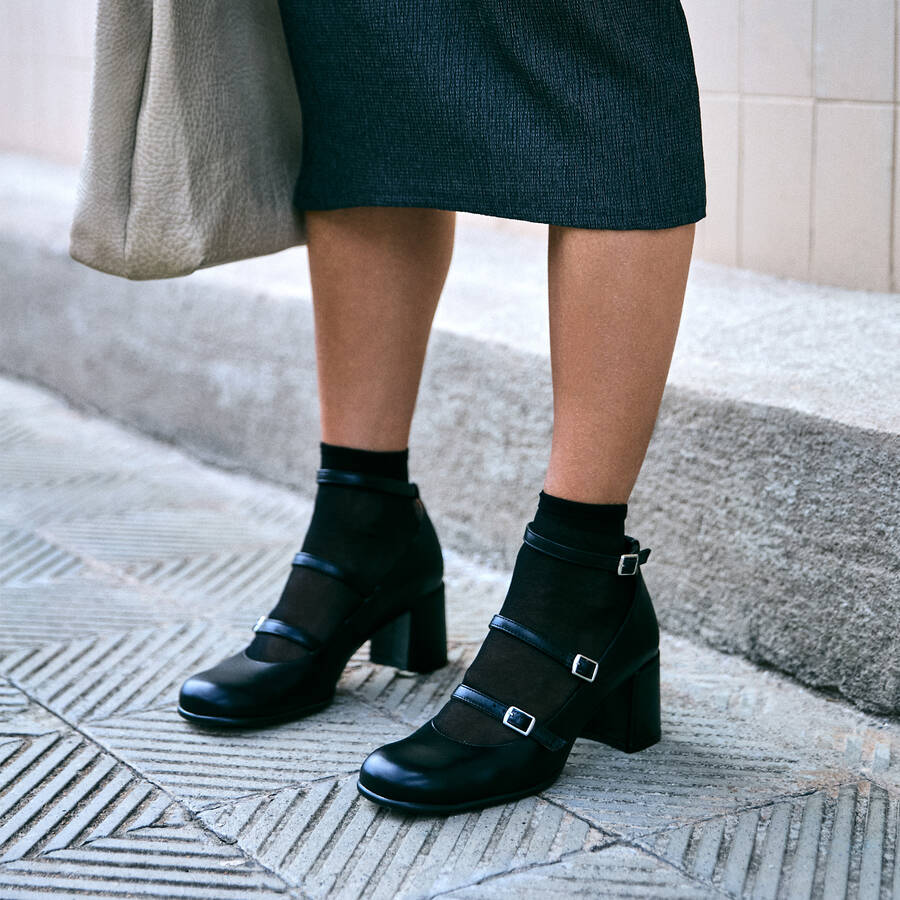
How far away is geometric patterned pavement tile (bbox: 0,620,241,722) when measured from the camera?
1554 millimetres

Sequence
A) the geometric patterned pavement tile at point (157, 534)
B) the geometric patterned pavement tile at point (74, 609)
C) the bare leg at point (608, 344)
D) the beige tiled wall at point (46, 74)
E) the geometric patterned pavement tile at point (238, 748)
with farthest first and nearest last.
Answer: the beige tiled wall at point (46, 74) → the geometric patterned pavement tile at point (157, 534) → the geometric patterned pavement tile at point (74, 609) → the geometric patterned pavement tile at point (238, 748) → the bare leg at point (608, 344)

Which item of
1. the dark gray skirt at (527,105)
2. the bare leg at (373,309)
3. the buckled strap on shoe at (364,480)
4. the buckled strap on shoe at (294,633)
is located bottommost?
the buckled strap on shoe at (294,633)

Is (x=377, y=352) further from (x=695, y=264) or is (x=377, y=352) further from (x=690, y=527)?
(x=695, y=264)

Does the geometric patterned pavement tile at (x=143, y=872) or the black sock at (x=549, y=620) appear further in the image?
the black sock at (x=549, y=620)

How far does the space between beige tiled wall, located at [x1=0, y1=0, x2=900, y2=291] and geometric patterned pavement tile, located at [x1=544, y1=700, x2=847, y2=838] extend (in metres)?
0.87

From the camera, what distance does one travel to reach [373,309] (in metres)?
1.46

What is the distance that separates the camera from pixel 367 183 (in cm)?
138

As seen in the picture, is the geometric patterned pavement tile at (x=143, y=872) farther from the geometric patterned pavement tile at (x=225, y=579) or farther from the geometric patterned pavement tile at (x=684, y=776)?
the geometric patterned pavement tile at (x=225, y=579)

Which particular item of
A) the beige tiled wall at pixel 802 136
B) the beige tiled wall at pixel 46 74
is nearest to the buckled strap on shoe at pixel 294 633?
the beige tiled wall at pixel 802 136

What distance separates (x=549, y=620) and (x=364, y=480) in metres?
0.32

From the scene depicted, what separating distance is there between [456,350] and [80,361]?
131cm

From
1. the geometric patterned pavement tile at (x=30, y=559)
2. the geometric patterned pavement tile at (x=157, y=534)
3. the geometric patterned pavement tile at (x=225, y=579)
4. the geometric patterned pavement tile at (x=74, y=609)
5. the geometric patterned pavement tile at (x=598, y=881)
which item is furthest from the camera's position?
the geometric patterned pavement tile at (x=157, y=534)

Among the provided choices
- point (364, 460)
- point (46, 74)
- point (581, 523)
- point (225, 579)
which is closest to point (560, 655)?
point (581, 523)

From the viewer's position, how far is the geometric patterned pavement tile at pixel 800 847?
3.69 feet
